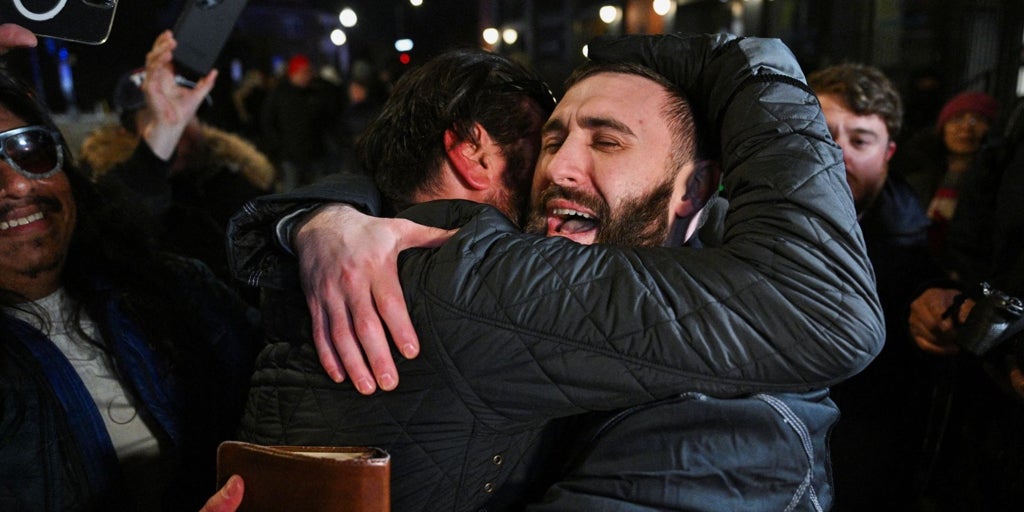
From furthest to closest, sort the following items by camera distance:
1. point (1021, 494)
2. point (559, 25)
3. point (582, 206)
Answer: point (559, 25)
point (1021, 494)
point (582, 206)

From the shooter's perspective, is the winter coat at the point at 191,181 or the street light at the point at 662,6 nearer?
the winter coat at the point at 191,181

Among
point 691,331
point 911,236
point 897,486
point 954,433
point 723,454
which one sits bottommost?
point 897,486

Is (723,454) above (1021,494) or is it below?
above

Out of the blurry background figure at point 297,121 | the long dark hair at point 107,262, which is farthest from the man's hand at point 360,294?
the blurry background figure at point 297,121

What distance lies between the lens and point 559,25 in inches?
652

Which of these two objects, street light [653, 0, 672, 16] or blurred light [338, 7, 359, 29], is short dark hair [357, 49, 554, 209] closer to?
street light [653, 0, 672, 16]

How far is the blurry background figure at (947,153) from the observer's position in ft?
14.6

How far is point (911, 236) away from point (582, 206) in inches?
70.4

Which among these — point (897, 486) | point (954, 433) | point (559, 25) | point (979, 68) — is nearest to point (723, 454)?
point (954, 433)

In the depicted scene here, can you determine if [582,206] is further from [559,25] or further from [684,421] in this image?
[559,25]

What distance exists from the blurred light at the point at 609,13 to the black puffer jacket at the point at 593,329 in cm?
1355

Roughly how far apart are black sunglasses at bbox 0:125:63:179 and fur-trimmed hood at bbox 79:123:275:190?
1825mm

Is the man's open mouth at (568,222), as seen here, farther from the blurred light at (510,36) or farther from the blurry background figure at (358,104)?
the blurred light at (510,36)

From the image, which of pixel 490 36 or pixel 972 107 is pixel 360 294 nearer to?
pixel 972 107
